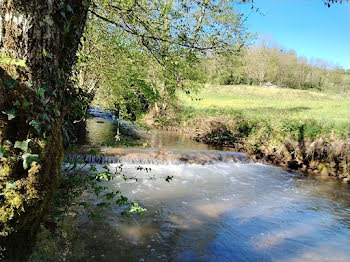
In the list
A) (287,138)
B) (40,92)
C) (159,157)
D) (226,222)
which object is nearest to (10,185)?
(40,92)

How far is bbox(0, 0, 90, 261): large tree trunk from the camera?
206cm

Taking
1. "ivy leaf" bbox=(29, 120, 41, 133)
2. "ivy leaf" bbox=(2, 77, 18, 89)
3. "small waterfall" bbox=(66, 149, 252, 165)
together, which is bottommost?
"small waterfall" bbox=(66, 149, 252, 165)

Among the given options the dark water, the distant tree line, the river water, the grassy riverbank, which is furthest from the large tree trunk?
the distant tree line

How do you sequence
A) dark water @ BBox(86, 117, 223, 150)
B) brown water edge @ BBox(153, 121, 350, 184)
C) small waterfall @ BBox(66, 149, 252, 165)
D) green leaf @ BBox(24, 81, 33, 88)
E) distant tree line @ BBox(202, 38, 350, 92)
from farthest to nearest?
1. distant tree line @ BBox(202, 38, 350, 92)
2. dark water @ BBox(86, 117, 223, 150)
3. brown water edge @ BBox(153, 121, 350, 184)
4. small waterfall @ BBox(66, 149, 252, 165)
5. green leaf @ BBox(24, 81, 33, 88)

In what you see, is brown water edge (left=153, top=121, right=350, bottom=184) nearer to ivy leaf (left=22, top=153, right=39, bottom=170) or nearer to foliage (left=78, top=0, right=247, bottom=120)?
foliage (left=78, top=0, right=247, bottom=120)

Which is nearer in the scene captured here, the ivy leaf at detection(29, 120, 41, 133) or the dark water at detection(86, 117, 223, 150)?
the ivy leaf at detection(29, 120, 41, 133)

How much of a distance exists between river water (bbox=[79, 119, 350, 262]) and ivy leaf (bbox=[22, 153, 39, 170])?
2.03m

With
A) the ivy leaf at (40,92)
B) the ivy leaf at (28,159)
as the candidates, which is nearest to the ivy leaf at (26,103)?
the ivy leaf at (40,92)

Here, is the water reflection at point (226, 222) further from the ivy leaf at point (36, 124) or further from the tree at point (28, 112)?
the ivy leaf at point (36, 124)

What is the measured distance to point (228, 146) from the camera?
658 inches

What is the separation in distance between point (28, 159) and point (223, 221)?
563 centimetres

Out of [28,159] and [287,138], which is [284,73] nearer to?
[287,138]

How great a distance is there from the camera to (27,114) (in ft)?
7.02

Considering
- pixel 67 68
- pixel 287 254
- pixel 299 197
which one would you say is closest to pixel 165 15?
pixel 67 68
